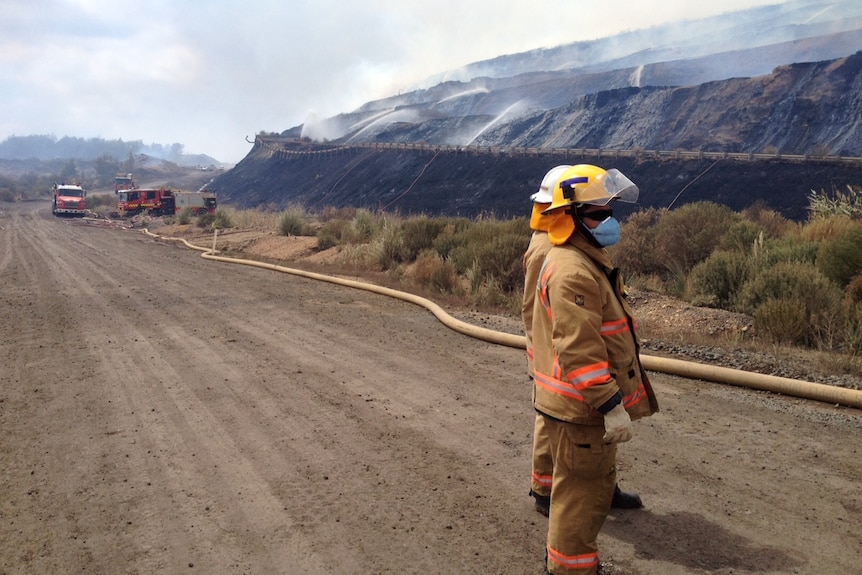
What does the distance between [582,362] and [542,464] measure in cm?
118

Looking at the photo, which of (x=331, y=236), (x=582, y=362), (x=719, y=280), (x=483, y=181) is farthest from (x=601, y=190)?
(x=483, y=181)

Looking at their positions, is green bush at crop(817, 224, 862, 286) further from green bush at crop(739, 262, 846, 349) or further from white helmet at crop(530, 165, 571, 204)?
white helmet at crop(530, 165, 571, 204)

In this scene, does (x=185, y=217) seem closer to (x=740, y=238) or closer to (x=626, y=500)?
(x=740, y=238)

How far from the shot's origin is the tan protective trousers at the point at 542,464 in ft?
13.3

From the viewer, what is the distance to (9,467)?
5.07m

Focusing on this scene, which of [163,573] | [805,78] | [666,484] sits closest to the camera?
[163,573]

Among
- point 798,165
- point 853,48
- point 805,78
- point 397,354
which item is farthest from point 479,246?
point 853,48

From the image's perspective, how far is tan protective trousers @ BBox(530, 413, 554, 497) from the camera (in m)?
4.06

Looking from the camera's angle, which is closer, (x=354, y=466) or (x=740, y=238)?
(x=354, y=466)

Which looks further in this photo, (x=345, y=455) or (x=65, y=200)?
(x=65, y=200)

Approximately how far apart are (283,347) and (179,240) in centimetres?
2257

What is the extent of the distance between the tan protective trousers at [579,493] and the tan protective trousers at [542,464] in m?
0.68

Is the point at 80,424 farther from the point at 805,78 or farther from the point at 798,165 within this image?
the point at 805,78

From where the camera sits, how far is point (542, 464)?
412cm
